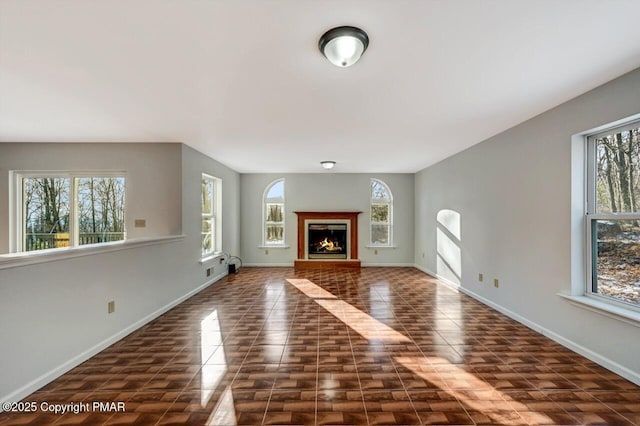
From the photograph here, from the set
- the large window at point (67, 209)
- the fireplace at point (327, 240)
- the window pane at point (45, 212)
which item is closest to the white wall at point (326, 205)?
the fireplace at point (327, 240)

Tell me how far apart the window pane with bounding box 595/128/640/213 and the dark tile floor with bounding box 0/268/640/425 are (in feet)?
4.51

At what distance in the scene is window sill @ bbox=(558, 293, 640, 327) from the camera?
2.14m

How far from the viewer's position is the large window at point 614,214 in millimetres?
2314

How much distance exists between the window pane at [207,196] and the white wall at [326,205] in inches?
61.8

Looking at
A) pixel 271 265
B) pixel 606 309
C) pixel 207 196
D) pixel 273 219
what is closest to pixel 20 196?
pixel 207 196

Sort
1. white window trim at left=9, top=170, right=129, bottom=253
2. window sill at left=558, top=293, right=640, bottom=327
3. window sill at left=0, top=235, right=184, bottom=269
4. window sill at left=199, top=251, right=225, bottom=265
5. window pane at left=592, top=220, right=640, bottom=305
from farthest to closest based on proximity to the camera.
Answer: window sill at left=199, top=251, right=225, bottom=265, white window trim at left=9, top=170, right=129, bottom=253, window pane at left=592, top=220, right=640, bottom=305, window sill at left=558, top=293, right=640, bottom=327, window sill at left=0, top=235, right=184, bottom=269

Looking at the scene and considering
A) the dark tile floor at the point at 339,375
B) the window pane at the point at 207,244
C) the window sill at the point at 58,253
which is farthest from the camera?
the window pane at the point at 207,244

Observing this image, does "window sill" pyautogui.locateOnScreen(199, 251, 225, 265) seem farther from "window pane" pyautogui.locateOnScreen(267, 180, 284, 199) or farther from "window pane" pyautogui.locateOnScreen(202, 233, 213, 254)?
"window pane" pyautogui.locateOnScreen(267, 180, 284, 199)

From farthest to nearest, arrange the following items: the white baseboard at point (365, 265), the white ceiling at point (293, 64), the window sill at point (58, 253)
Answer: the white baseboard at point (365, 265) < the window sill at point (58, 253) < the white ceiling at point (293, 64)

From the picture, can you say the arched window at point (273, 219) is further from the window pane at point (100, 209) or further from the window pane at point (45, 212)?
the window pane at point (45, 212)

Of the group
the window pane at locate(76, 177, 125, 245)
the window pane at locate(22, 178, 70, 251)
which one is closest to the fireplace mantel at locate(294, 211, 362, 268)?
the window pane at locate(76, 177, 125, 245)

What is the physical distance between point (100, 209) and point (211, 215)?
1.75 metres

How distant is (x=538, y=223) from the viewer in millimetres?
3074

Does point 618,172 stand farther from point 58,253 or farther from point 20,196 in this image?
point 20,196
